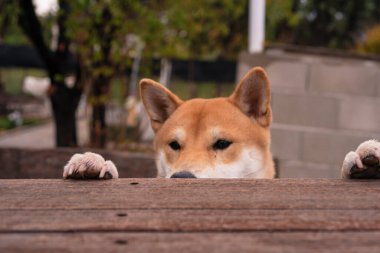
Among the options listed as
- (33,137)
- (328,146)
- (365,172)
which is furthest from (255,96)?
(33,137)

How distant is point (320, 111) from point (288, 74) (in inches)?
19.8

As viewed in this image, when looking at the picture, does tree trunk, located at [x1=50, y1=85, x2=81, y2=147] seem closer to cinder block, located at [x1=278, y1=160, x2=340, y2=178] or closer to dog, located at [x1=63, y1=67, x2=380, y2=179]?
cinder block, located at [x1=278, y1=160, x2=340, y2=178]

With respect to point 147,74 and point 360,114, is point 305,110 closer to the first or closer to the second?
point 360,114

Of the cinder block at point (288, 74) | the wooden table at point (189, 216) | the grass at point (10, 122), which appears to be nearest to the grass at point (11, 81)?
the grass at point (10, 122)

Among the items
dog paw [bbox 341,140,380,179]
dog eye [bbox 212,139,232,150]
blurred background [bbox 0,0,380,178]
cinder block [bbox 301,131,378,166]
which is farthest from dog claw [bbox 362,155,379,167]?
cinder block [bbox 301,131,378,166]

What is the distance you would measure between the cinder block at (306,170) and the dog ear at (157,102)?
2015 mm

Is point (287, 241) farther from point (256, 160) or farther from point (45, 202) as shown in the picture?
point (256, 160)

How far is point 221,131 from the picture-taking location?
333 cm

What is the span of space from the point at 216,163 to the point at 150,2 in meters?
4.05

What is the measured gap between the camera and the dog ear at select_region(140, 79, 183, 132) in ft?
11.6

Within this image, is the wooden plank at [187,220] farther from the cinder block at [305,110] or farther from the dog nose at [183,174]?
the cinder block at [305,110]

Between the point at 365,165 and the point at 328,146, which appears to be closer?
the point at 365,165

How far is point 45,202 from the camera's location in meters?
1.66

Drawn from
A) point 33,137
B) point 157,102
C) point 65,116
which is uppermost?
point 157,102
